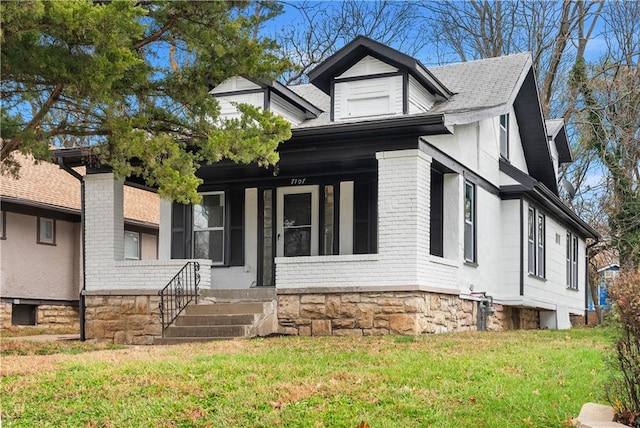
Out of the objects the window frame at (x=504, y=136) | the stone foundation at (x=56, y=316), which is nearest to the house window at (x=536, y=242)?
the window frame at (x=504, y=136)

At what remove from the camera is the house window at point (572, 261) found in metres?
22.6

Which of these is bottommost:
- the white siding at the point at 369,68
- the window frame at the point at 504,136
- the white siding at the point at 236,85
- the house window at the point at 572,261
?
the house window at the point at 572,261

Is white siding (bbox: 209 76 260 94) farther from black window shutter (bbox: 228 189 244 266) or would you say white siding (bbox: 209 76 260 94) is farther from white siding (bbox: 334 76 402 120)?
black window shutter (bbox: 228 189 244 266)

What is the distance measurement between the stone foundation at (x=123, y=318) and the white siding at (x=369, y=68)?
5824 mm

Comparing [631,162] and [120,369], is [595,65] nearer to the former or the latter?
[631,162]

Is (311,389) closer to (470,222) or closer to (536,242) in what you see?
(470,222)

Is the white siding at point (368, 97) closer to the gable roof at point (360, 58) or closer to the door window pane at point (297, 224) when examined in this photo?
the gable roof at point (360, 58)

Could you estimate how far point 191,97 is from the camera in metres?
11.0

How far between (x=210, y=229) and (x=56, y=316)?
6.85m

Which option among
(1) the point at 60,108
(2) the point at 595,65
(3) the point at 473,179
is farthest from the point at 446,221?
(2) the point at 595,65

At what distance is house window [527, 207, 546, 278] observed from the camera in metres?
18.1

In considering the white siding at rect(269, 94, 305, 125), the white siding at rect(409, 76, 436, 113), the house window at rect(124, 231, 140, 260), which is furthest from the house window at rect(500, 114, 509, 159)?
the house window at rect(124, 231, 140, 260)

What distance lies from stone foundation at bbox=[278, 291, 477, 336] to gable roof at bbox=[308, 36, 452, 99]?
4489 millimetres

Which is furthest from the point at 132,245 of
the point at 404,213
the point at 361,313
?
the point at 404,213
